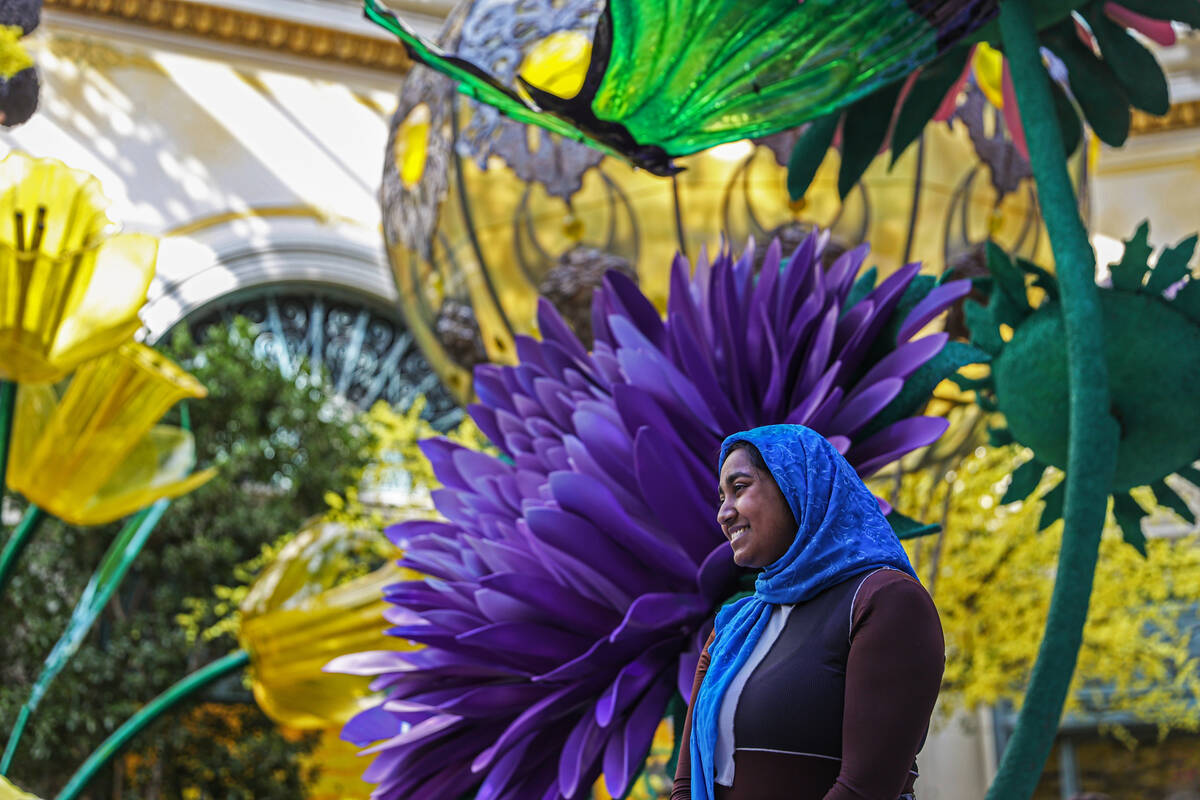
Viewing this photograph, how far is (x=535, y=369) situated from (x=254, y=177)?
8272 mm

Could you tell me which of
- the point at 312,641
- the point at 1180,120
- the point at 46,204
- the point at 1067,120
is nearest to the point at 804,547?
the point at 1067,120

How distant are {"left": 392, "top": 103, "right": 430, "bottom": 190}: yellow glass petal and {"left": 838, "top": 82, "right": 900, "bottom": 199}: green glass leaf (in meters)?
1.39

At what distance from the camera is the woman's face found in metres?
0.74

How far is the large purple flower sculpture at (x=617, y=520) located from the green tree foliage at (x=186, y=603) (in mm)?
5292

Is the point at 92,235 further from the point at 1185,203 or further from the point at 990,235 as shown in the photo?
the point at 1185,203

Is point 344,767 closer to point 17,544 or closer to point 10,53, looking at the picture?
point 17,544

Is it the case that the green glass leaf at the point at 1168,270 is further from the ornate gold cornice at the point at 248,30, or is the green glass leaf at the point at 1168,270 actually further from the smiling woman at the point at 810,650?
the ornate gold cornice at the point at 248,30

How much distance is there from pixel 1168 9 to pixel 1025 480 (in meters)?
0.44

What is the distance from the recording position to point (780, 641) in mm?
714

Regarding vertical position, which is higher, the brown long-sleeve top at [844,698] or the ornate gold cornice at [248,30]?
the ornate gold cornice at [248,30]

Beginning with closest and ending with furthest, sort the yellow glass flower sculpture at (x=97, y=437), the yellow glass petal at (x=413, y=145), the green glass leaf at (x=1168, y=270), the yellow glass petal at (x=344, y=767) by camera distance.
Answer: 1. the green glass leaf at (x=1168, y=270)
2. the yellow glass flower sculpture at (x=97, y=437)
3. the yellow glass petal at (x=344, y=767)
4. the yellow glass petal at (x=413, y=145)

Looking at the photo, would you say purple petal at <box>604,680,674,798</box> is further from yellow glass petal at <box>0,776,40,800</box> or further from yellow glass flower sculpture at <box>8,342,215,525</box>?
yellow glass flower sculpture at <box>8,342,215,525</box>

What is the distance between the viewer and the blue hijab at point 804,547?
71 cm

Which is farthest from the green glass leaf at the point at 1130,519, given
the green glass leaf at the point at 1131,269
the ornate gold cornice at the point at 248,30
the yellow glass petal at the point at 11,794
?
the ornate gold cornice at the point at 248,30
